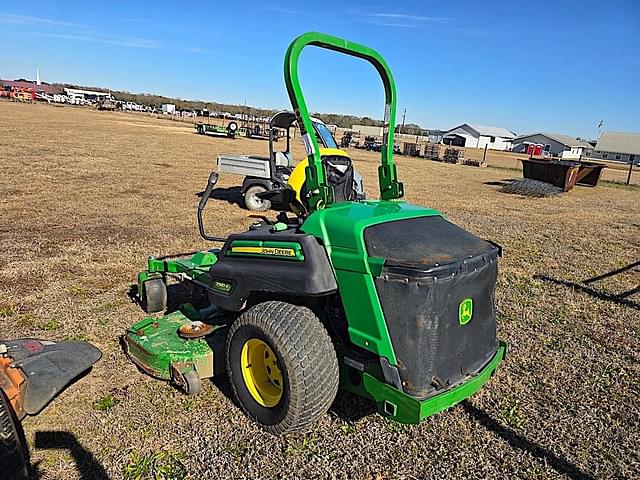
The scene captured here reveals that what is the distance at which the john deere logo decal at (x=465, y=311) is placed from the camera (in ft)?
8.61

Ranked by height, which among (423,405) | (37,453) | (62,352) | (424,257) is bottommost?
(37,453)

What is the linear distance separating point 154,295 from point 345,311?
2.37 metres

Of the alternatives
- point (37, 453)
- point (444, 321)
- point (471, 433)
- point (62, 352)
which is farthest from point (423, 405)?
point (62, 352)

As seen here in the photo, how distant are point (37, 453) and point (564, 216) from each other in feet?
39.8

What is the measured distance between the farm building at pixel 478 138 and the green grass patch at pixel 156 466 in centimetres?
7593

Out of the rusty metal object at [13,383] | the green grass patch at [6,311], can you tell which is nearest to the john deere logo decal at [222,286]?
the rusty metal object at [13,383]

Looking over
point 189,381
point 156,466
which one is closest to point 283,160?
point 189,381

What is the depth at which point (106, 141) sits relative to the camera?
22.1 m

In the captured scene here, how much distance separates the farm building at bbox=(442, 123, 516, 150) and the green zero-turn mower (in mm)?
75167

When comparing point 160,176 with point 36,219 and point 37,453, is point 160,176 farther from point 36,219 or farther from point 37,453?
point 37,453

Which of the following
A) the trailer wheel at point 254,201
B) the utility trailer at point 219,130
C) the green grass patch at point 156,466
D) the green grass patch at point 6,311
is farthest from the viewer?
the utility trailer at point 219,130

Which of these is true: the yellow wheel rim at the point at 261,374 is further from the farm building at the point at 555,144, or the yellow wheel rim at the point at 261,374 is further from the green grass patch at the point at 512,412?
the farm building at the point at 555,144

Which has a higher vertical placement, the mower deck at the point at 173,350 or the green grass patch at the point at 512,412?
the mower deck at the point at 173,350

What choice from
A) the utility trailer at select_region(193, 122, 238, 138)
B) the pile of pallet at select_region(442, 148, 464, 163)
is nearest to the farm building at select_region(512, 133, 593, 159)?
the pile of pallet at select_region(442, 148, 464, 163)
